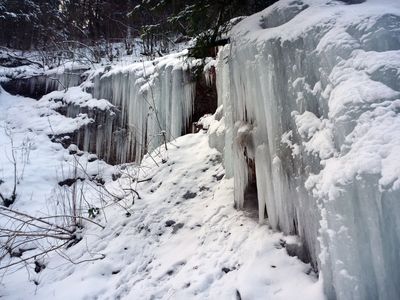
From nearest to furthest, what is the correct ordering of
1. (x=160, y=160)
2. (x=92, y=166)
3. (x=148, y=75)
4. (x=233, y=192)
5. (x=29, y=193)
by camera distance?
(x=233, y=192) < (x=160, y=160) < (x=29, y=193) < (x=148, y=75) < (x=92, y=166)

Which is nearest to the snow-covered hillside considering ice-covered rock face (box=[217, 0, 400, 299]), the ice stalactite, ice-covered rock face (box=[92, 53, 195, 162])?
ice-covered rock face (box=[217, 0, 400, 299])

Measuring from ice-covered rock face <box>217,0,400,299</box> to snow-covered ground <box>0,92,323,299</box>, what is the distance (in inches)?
10.3

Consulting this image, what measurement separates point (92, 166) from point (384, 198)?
22.0 feet

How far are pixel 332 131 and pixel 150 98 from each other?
527 cm

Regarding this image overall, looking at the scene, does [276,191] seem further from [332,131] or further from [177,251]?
[177,251]

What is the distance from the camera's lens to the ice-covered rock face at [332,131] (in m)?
1.69

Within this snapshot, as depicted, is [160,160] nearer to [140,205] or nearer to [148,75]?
[140,205]

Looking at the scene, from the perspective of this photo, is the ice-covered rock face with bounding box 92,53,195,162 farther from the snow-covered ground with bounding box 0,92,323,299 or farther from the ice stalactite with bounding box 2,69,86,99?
the ice stalactite with bounding box 2,69,86,99

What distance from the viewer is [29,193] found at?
6.65 metres

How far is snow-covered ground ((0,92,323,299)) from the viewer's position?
2570mm

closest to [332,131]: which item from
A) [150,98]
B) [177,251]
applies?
[177,251]

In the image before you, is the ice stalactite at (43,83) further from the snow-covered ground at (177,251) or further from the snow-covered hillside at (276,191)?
the snow-covered ground at (177,251)

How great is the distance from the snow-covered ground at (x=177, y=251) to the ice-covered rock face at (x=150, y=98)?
99 centimetres

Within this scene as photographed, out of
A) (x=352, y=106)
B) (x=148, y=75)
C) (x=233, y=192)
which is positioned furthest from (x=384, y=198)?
(x=148, y=75)
